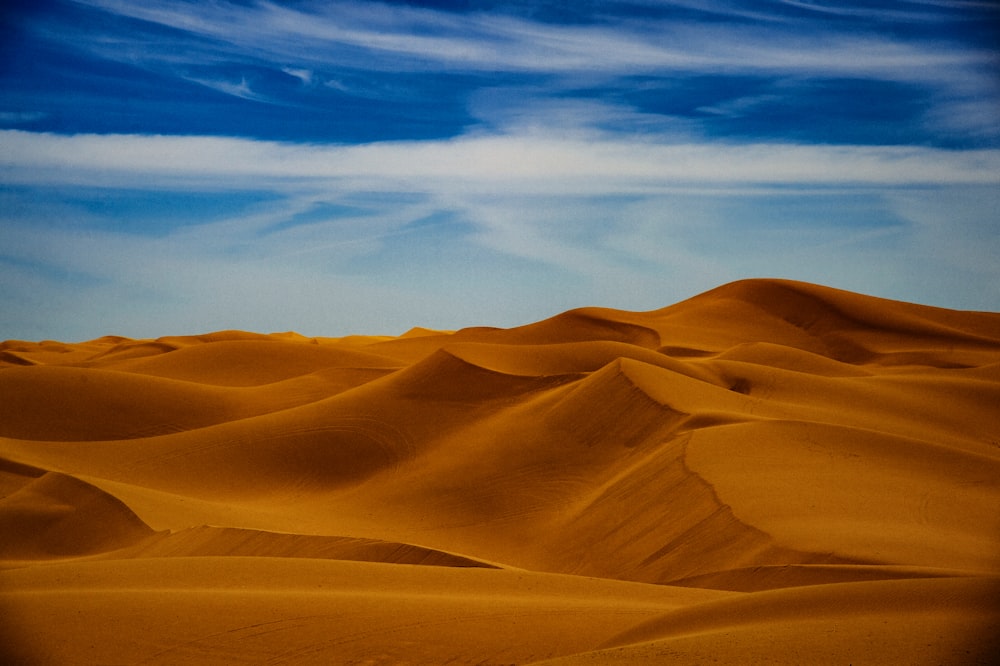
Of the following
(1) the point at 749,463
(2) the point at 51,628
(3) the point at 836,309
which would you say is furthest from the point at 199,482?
(3) the point at 836,309

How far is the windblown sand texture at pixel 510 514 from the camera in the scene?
800 cm

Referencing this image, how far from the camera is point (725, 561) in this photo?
43.2ft

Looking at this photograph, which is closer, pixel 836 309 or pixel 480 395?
pixel 480 395

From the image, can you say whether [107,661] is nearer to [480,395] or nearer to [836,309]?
[480,395]

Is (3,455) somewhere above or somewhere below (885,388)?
below

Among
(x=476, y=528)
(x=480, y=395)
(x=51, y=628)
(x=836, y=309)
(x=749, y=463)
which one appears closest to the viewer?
(x=51, y=628)

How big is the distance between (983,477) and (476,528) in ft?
29.9

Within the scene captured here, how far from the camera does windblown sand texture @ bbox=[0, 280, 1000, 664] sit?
800 centimetres

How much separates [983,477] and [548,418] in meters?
9.18

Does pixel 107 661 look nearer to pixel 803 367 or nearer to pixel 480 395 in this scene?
pixel 480 395

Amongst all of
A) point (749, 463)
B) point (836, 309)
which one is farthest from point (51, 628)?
point (836, 309)

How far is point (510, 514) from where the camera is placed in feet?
62.1

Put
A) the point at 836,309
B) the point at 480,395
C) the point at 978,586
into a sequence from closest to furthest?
the point at 978,586 → the point at 480,395 → the point at 836,309

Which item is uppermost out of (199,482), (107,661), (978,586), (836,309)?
(836,309)
